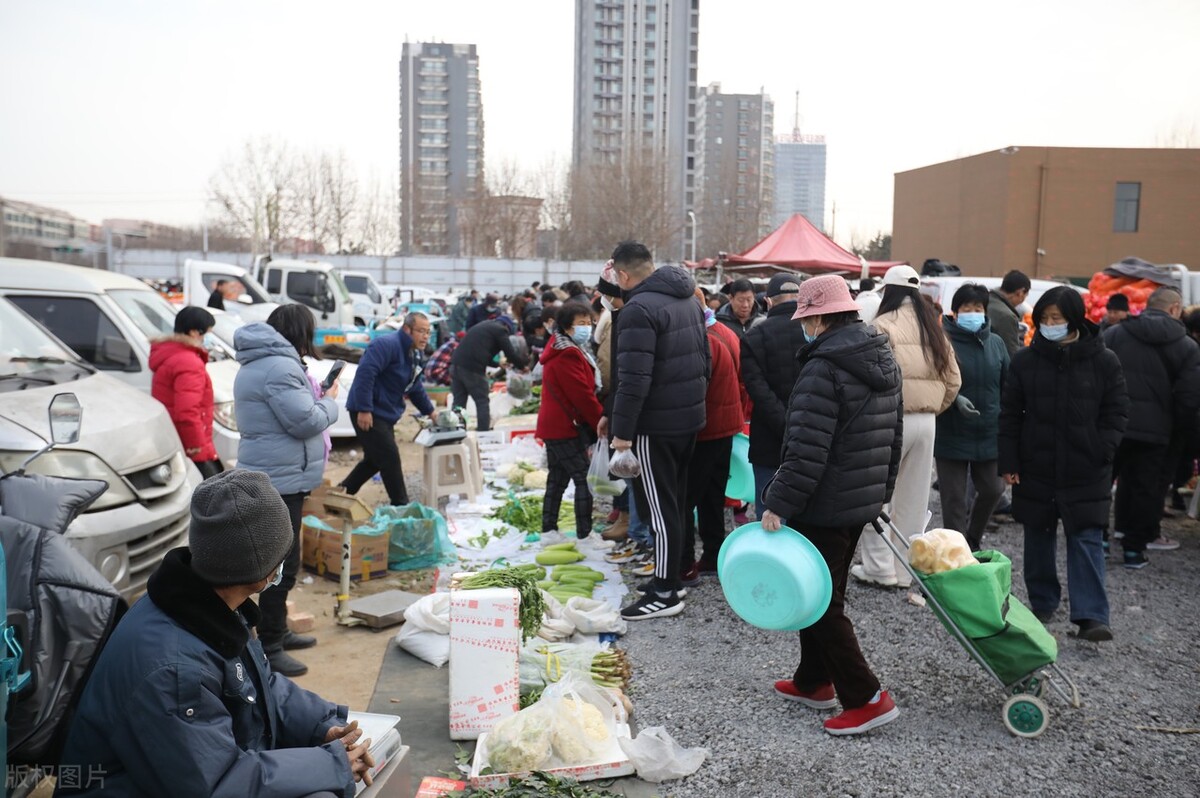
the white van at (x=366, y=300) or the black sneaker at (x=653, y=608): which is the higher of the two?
the white van at (x=366, y=300)

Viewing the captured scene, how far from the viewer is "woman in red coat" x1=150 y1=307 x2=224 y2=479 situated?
6.53 m

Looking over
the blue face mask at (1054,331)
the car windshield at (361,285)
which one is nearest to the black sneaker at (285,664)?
the blue face mask at (1054,331)

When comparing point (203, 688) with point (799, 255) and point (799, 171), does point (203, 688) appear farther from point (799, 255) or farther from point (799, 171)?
point (799, 171)

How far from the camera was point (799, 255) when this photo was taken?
50.6 feet

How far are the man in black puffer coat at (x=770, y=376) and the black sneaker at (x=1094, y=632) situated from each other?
209cm

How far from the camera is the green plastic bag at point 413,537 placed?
709cm

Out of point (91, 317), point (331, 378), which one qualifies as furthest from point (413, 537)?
point (91, 317)

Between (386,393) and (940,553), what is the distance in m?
5.08

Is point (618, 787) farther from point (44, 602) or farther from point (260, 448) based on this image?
point (260, 448)

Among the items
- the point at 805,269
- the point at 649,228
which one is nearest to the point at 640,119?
the point at 649,228

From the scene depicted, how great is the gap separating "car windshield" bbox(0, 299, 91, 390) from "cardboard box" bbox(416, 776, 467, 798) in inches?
143

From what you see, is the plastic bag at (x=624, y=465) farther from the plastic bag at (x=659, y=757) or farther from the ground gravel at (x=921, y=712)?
the plastic bag at (x=659, y=757)

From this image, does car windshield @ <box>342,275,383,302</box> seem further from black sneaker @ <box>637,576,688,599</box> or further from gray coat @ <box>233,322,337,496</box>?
gray coat @ <box>233,322,337,496</box>

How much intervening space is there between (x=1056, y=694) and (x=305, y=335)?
4622 mm
